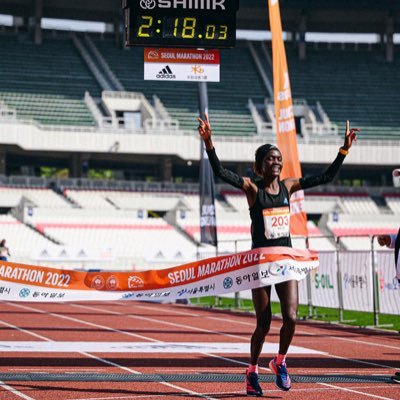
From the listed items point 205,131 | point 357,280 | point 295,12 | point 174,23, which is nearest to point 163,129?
point 295,12

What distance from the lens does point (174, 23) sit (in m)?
12.0

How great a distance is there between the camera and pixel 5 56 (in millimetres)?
60000

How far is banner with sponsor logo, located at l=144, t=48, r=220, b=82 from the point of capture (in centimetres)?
1213

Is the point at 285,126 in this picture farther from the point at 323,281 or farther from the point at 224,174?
the point at 224,174

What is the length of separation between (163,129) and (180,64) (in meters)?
44.7

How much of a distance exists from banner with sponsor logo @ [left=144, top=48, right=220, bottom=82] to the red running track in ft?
11.4

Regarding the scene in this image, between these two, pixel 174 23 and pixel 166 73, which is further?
pixel 166 73

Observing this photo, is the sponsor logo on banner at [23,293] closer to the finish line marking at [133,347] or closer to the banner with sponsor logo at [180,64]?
the finish line marking at [133,347]

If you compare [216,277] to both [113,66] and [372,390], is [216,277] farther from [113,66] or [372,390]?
[113,66]

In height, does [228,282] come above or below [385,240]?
below

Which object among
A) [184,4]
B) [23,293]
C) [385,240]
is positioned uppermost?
[184,4]

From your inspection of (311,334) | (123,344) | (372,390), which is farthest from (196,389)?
(311,334)

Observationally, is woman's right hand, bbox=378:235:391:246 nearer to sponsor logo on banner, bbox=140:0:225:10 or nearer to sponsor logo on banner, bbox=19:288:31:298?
sponsor logo on banner, bbox=19:288:31:298

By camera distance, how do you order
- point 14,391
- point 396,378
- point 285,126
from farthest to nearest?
point 285,126 → point 396,378 → point 14,391
